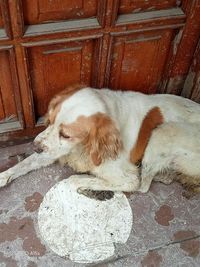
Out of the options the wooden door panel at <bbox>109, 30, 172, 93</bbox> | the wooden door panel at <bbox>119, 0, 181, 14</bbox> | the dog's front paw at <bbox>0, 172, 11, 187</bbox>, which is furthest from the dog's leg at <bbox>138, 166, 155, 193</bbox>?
the wooden door panel at <bbox>119, 0, 181, 14</bbox>

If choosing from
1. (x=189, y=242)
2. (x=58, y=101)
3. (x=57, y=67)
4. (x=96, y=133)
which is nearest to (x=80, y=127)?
(x=96, y=133)

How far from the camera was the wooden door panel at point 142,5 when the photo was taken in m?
2.47

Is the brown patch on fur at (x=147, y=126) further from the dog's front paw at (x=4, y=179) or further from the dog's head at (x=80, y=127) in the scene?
the dog's front paw at (x=4, y=179)

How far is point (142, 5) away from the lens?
2506 millimetres

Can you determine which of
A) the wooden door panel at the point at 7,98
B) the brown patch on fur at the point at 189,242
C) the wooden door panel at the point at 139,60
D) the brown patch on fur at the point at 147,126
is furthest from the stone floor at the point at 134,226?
the wooden door panel at the point at 139,60

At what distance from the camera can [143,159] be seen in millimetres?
2854

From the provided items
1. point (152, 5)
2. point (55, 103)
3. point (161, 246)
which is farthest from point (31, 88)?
point (161, 246)

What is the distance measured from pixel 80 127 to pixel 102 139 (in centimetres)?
16

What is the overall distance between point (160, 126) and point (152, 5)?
0.83 m

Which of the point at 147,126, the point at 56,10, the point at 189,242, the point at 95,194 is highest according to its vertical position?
the point at 56,10

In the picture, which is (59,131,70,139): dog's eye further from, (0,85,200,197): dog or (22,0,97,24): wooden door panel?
(22,0,97,24): wooden door panel

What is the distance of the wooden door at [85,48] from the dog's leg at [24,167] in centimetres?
25

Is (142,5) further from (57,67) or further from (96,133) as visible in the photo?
(96,133)

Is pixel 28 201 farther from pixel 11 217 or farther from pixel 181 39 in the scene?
pixel 181 39
